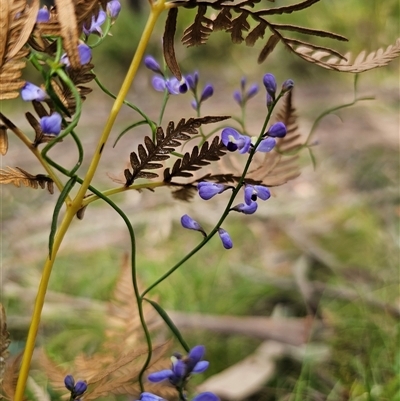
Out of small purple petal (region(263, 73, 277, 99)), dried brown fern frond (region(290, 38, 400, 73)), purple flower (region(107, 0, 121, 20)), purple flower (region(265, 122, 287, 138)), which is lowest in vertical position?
purple flower (region(265, 122, 287, 138))

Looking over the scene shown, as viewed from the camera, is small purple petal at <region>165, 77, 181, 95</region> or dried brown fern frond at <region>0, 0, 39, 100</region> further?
small purple petal at <region>165, 77, 181, 95</region>

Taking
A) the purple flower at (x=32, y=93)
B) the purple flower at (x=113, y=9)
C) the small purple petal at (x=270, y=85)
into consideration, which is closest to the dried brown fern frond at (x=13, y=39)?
the purple flower at (x=32, y=93)

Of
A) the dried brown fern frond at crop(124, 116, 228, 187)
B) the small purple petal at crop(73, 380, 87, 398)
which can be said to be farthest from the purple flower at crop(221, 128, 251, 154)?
the small purple petal at crop(73, 380, 87, 398)

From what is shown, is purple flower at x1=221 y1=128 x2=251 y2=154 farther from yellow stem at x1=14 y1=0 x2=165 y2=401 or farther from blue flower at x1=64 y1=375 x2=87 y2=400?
blue flower at x1=64 y1=375 x2=87 y2=400

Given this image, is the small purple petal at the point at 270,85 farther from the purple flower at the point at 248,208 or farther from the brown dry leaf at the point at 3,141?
the brown dry leaf at the point at 3,141

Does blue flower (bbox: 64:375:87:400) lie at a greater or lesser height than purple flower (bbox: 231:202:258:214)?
lesser
